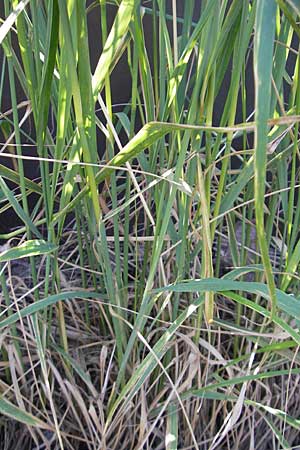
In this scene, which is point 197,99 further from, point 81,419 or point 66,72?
point 81,419

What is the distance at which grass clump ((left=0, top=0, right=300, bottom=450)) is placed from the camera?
45cm

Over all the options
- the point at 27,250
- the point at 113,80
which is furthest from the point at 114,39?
the point at 113,80

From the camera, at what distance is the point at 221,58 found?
0.50 metres

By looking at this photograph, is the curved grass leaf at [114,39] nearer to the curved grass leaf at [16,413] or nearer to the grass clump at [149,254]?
the grass clump at [149,254]

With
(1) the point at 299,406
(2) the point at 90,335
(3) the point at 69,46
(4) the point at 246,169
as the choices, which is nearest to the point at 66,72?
(3) the point at 69,46

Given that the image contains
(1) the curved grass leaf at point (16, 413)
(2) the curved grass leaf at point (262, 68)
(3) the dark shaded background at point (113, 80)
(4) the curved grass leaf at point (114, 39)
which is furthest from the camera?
(3) the dark shaded background at point (113, 80)

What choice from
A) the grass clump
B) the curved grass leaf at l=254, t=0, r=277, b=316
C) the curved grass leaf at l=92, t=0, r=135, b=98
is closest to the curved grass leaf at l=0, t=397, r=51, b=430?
the grass clump

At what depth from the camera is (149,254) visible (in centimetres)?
65

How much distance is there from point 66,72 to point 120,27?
0.05 metres

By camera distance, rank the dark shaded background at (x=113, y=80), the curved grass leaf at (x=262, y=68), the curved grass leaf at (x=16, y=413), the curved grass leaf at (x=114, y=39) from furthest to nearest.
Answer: the dark shaded background at (x=113, y=80)
the curved grass leaf at (x=16, y=413)
the curved grass leaf at (x=114, y=39)
the curved grass leaf at (x=262, y=68)

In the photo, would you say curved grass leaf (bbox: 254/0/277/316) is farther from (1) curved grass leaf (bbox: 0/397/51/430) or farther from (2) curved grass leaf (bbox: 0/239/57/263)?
(1) curved grass leaf (bbox: 0/397/51/430)

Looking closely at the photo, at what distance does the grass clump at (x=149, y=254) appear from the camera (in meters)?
0.45

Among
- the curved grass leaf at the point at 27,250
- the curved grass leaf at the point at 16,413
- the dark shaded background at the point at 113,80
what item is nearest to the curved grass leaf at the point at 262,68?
the curved grass leaf at the point at 27,250

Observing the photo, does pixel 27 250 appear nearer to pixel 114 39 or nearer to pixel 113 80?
pixel 114 39
